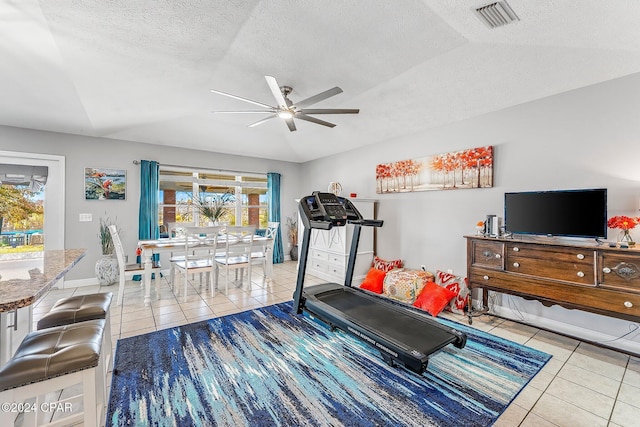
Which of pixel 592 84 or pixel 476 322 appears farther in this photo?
pixel 476 322

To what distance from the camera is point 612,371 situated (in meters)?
2.45

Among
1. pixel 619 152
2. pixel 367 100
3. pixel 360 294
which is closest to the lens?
pixel 619 152

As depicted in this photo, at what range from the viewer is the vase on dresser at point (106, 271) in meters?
4.83

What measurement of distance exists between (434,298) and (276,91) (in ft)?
10.6

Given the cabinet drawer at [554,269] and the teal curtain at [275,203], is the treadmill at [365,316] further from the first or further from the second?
the teal curtain at [275,203]

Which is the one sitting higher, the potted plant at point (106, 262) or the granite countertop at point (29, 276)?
the granite countertop at point (29, 276)

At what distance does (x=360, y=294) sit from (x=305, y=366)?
1.40 meters

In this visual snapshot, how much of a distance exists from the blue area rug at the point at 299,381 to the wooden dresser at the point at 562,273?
61 centimetres

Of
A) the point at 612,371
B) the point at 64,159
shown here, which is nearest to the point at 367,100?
the point at 612,371

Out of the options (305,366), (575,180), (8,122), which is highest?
(8,122)

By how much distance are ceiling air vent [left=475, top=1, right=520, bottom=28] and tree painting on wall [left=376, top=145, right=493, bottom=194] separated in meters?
1.73

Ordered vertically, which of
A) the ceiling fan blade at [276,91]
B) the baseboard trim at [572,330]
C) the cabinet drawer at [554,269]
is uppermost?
the ceiling fan blade at [276,91]

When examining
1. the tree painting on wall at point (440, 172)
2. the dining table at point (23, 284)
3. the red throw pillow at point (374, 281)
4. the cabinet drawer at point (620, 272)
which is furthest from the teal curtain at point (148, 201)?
the cabinet drawer at point (620, 272)

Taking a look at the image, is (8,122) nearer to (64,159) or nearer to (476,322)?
(64,159)
